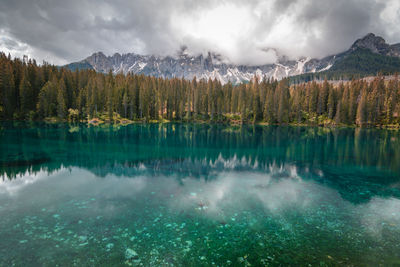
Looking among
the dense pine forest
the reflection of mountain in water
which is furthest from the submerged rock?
the dense pine forest

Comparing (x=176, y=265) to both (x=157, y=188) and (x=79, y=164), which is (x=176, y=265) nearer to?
(x=157, y=188)

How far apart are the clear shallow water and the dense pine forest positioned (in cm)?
6987

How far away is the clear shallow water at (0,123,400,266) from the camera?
9.52 m

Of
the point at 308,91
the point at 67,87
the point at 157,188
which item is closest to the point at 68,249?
the point at 157,188

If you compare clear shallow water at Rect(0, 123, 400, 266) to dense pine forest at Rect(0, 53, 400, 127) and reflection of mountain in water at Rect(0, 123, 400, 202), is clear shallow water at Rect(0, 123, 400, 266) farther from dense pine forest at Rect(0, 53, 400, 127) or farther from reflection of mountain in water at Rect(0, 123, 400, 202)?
dense pine forest at Rect(0, 53, 400, 127)

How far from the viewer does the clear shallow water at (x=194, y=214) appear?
952cm

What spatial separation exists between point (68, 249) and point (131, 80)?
357 ft

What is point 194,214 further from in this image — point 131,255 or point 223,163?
point 223,163

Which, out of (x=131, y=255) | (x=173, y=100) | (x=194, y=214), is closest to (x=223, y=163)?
(x=194, y=214)

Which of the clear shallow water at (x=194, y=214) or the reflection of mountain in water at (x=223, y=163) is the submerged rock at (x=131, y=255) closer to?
the clear shallow water at (x=194, y=214)

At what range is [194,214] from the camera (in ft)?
44.4

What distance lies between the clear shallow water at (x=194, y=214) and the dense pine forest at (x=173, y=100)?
229 feet

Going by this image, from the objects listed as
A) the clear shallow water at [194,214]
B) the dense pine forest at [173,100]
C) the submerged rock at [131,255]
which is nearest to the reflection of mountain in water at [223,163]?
the clear shallow water at [194,214]

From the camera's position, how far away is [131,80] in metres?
109
